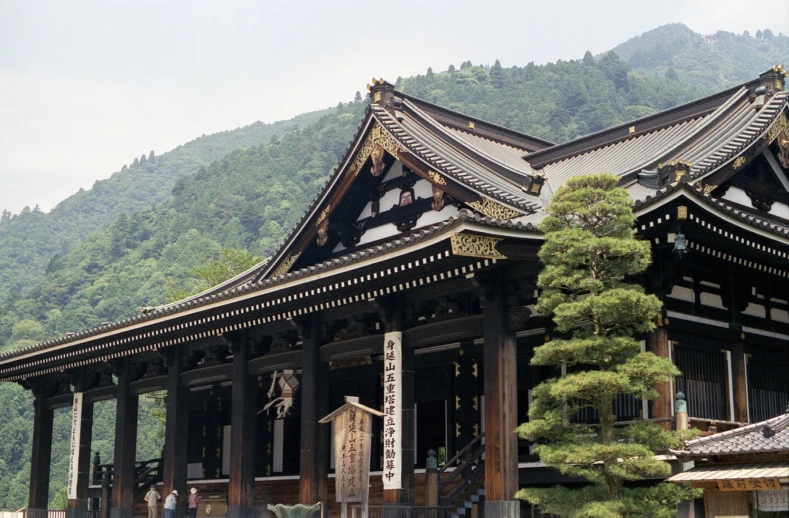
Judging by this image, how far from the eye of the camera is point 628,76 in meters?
128

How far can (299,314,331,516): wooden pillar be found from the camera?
21.1 m

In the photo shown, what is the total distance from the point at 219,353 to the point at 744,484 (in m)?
14.5

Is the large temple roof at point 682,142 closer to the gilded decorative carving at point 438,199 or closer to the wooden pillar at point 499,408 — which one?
the gilded decorative carving at point 438,199

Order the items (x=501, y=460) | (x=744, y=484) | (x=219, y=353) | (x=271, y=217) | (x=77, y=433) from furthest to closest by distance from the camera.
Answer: (x=271, y=217) < (x=77, y=433) < (x=219, y=353) < (x=501, y=460) < (x=744, y=484)

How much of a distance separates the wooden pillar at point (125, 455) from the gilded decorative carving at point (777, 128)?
17223mm

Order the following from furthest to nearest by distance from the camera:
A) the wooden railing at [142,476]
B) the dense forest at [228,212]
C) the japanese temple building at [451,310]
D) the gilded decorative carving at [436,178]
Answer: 1. the dense forest at [228,212]
2. the wooden railing at [142,476]
3. the gilded decorative carving at [436,178]
4. the japanese temple building at [451,310]

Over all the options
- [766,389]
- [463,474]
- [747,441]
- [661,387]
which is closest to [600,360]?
[661,387]

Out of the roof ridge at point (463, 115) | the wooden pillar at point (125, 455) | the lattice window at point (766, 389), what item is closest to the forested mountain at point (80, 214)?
the wooden pillar at point (125, 455)

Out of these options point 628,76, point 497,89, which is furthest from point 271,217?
point 628,76

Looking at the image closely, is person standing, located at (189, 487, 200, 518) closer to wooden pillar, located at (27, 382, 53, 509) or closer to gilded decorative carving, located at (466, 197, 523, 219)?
wooden pillar, located at (27, 382, 53, 509)

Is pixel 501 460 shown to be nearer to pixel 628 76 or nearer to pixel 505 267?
pixel 505 267

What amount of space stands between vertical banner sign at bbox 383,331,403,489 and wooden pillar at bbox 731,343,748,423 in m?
6.14

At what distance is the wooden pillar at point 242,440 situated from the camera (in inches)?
901

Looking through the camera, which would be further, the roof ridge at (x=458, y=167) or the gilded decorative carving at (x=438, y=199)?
the gilded decorative carving at (x=438, y=199)
